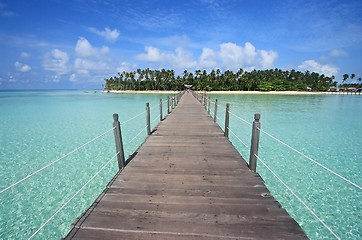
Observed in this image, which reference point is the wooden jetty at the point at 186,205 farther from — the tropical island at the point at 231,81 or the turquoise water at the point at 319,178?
the tropical island at the point at 231,81

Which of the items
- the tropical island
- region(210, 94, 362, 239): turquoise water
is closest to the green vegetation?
the tropical island

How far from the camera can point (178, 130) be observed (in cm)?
898

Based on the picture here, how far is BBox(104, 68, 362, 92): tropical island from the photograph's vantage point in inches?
3639

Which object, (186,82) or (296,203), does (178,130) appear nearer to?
(296,203)

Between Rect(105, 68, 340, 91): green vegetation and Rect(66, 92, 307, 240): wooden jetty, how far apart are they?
84.5m

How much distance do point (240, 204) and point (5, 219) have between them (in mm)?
5539

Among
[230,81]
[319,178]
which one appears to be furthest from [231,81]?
[319,178]

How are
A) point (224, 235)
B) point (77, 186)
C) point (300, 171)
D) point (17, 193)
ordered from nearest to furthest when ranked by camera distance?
point (224, 235), point (17, 193), point (77, 186), point (300, 171)

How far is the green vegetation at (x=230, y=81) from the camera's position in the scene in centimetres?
9238

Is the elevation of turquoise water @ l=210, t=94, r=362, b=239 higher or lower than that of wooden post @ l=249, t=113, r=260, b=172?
lower

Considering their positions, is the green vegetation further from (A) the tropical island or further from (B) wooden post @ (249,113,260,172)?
(B) wooden post @ (249,113,260,172)

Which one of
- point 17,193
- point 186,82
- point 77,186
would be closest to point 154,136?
point 77,186

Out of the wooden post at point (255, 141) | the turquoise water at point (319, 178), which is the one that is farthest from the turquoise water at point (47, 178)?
the turquoise water at point (319, 178)

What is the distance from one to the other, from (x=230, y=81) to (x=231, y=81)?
46 centimetres
